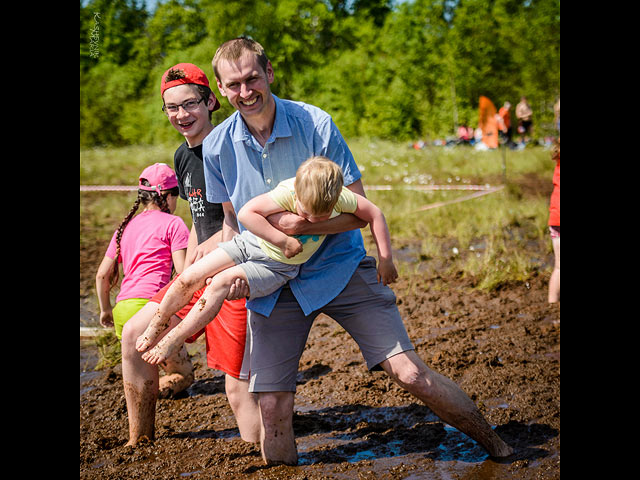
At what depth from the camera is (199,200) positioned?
3945 millimetres

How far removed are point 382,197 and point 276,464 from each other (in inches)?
395

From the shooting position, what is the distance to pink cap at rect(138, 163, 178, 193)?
14.0 feet

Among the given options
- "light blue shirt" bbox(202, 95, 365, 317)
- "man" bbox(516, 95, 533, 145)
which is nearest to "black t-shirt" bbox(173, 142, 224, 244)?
"light blue shirt" bbox(202, 95, 365, 317)

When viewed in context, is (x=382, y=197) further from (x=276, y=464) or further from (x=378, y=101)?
(x=378, y=101)

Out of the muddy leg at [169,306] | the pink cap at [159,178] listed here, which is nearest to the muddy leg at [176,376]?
the pink cap at [159,178]

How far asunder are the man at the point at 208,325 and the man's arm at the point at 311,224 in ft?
2.40

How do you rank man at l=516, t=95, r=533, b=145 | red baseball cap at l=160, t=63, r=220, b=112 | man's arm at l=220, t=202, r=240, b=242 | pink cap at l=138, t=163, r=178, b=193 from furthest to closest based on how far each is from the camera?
1. man at l=516, t=95, r=533, b=145
2. pink cap at l=138, t=163, r=178, b=193
3. red baseball cap at l=160, t=63, r=220, b=112
4. man's arm at l=220, t=202, r=240, b=242

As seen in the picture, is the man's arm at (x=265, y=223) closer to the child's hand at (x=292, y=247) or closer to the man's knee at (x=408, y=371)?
the child's hand at (x=292, y=247)

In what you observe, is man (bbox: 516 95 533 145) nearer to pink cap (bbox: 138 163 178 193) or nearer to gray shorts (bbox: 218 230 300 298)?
pink cap (bbox: 138 163 178 193)

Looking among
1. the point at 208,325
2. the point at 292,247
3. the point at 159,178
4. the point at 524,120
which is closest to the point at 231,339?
the point at 208,325

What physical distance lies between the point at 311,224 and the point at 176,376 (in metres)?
2.35

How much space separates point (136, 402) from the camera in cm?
392

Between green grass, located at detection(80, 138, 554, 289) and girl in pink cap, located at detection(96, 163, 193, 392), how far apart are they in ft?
12.7
